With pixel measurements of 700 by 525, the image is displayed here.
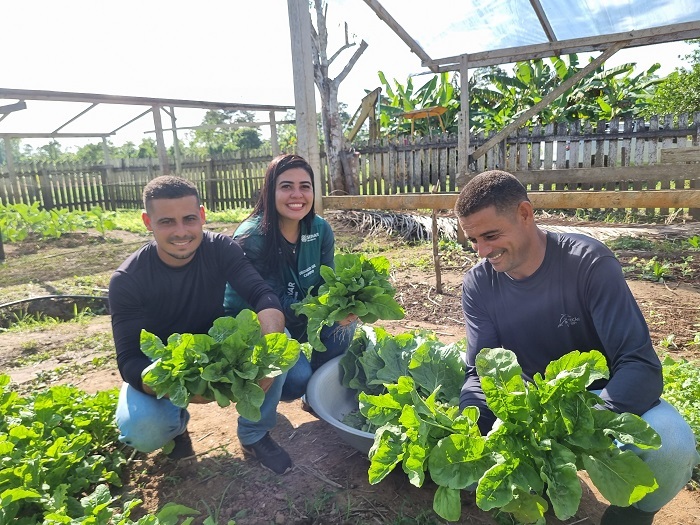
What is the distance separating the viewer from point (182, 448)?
2.37 m

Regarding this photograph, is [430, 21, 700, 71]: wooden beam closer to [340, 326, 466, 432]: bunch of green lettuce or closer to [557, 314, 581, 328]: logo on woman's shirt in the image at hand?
[340, 326, 466, 432]: bunch of green lettuce

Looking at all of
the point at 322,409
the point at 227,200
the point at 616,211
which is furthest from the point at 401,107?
the point at 322,409

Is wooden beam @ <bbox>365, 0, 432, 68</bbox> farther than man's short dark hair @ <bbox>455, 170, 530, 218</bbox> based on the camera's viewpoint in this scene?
Yes

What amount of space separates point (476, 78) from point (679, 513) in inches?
582

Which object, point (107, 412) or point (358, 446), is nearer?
point (358, 446)

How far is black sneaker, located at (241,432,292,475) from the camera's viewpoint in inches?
87.7

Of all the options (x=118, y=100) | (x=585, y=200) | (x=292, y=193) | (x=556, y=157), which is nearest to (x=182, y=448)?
(x=292, y=193)

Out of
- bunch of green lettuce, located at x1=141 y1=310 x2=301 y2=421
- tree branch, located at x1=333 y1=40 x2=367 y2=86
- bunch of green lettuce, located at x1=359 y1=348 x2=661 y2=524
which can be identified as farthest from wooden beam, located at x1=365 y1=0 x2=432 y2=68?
tree branch, located at x1=333 y1=40 x2=367 y2=86

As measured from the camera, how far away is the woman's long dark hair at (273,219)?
2.71 m

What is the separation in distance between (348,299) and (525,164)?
22.2 feet

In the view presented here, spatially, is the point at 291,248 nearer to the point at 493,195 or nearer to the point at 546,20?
the point at 493,195

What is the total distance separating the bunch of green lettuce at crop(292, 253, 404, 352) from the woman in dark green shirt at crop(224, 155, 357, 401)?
0.14 metres

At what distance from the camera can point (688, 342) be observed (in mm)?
3256

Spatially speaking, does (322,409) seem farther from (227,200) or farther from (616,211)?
(227,200)
